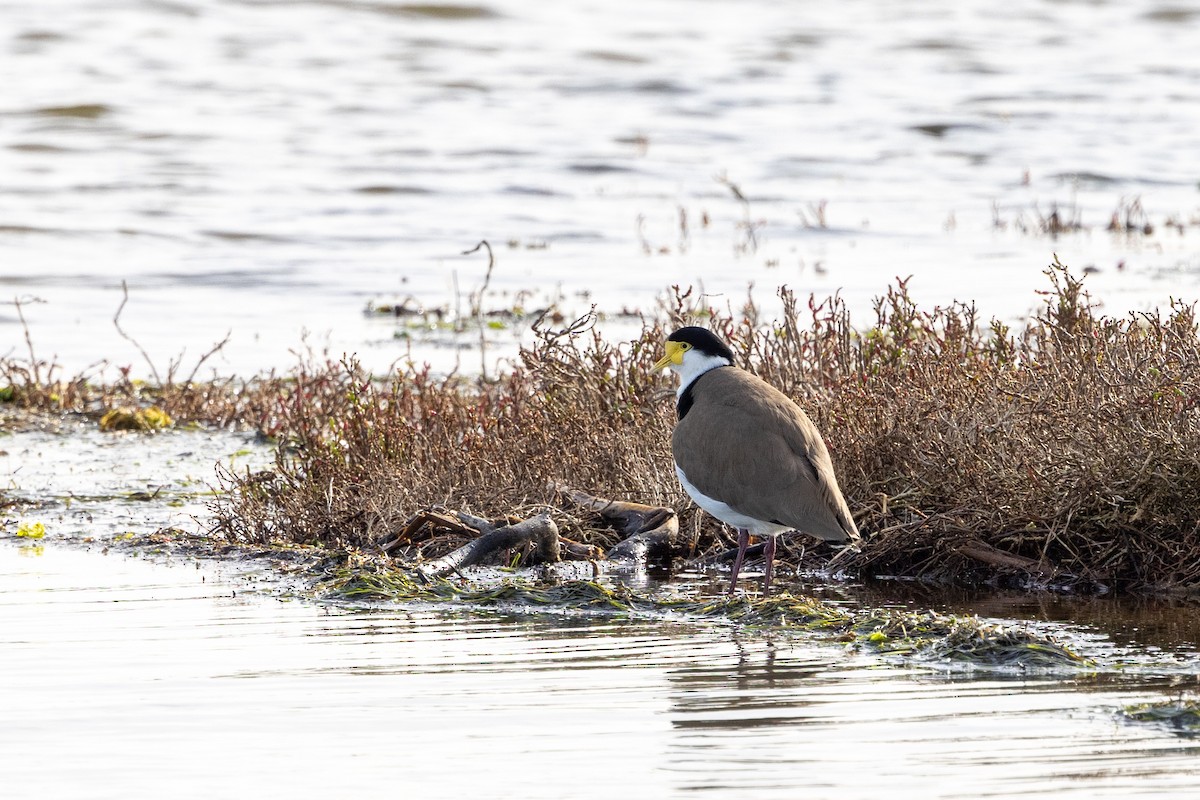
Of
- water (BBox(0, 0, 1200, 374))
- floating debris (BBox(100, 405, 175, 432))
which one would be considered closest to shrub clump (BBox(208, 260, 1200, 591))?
floating debris (BBox(100, 405, 175, 432))

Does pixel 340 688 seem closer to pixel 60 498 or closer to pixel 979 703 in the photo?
pixel 979 703

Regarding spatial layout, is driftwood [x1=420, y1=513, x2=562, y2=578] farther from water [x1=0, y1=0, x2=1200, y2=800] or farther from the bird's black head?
the bird's black head

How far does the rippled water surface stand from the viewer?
5043 millimetres

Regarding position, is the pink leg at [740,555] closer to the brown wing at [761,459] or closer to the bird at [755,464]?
the bird at [755,464]

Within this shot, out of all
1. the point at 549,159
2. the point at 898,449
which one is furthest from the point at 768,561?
the point at 549,159

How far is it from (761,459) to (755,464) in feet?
0.12

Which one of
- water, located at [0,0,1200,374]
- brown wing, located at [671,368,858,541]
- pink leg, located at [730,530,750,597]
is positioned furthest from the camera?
water, located at [0,0,1200,374]

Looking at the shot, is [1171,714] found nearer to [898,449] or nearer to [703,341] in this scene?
[898,449]

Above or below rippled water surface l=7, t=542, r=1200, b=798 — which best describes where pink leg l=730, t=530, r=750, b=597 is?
below

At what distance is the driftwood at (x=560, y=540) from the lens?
27.8 feet

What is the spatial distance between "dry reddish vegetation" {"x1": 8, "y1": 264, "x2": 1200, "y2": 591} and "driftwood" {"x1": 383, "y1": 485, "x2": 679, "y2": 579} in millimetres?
117

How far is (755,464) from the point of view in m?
7.55

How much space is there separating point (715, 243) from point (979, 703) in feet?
50.4

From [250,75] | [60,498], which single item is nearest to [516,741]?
[60,498]
